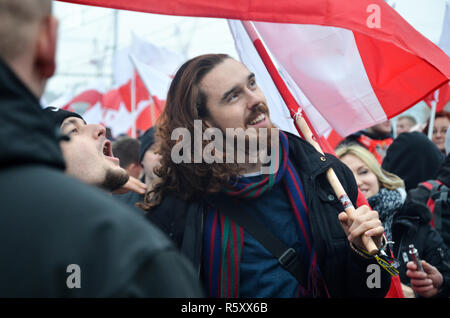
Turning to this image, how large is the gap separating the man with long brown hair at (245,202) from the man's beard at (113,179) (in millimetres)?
205

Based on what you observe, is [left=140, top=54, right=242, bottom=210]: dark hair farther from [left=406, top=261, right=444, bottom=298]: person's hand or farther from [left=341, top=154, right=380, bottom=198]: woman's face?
[left=341, top=154, right=380, bottom=198]: woman's face

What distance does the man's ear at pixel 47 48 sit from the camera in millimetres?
996

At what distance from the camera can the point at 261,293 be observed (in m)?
2.06

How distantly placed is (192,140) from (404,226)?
1.69 metres

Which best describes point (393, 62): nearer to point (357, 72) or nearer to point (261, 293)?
point (357, 72)

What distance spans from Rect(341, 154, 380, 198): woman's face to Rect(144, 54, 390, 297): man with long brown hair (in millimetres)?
1450

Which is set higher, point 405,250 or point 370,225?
point 370,225

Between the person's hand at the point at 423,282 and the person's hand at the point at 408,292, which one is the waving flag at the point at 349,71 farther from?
→ the person's hand at the point at 408,292

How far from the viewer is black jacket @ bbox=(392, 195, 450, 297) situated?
3209 millimetres

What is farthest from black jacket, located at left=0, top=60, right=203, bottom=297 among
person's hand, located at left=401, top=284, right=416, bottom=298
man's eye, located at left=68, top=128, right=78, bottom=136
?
person's hand, located at left=401, top=284, right=416, bottom=298

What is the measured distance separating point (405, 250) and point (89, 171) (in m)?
2.20

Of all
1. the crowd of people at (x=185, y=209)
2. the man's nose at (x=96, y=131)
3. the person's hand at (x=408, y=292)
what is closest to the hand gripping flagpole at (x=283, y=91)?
the crowd of people at (x=185, y=209)
